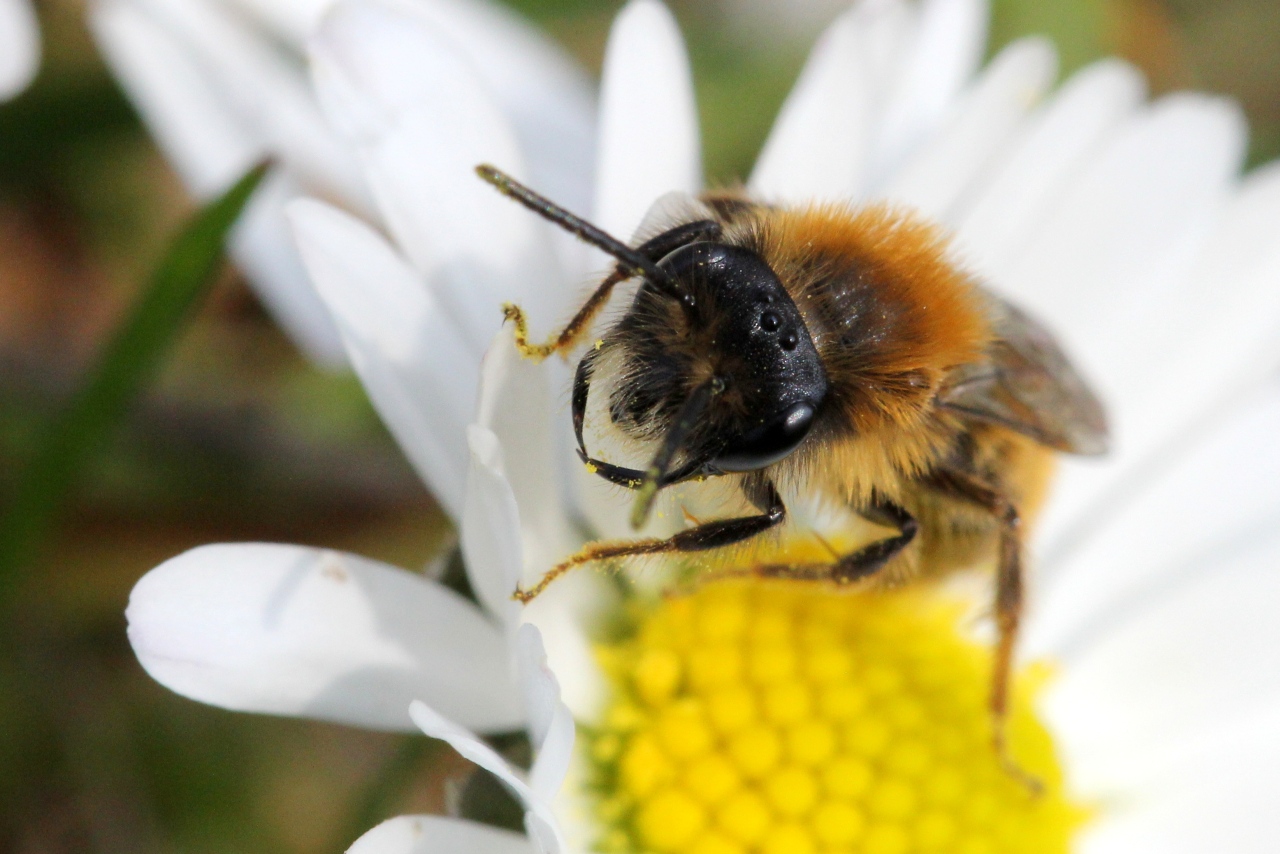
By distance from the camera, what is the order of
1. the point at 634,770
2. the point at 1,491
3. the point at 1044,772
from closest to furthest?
the point at 634,770
the point at 1044,772
the point at 1,491

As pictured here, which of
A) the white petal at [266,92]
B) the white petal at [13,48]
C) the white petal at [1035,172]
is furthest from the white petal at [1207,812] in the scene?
the white petal at [13,48]

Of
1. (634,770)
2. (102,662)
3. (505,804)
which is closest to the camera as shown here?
(505,804)

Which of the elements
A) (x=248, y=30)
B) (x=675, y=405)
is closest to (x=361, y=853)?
(x=675, y=405)

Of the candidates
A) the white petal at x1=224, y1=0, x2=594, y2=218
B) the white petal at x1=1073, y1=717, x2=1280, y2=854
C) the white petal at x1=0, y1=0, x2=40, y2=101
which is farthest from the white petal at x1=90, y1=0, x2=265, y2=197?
the white petal at x1=1073, y1=717, x2=1280, y2=854

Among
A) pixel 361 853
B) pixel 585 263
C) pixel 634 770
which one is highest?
pixel 585 263

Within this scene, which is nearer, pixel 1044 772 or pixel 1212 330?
pixel 1044 772

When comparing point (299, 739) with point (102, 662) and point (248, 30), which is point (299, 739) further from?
point (248, 30)

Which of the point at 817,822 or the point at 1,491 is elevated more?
the point at 817,822
